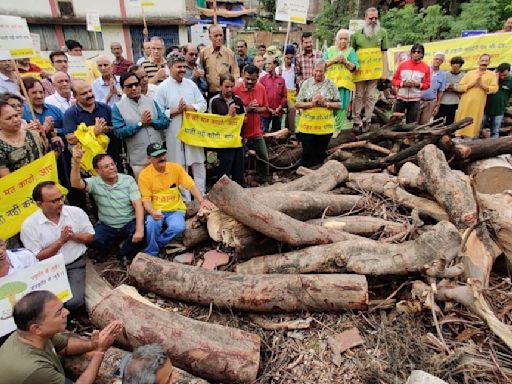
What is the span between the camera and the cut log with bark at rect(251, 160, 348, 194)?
5.31 m

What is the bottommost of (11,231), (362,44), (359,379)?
(359,379)

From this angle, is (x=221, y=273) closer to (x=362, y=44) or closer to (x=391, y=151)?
(x=391, y=151)

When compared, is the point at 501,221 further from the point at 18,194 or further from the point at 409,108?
the point at 18,194

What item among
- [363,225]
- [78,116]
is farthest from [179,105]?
[363,225]

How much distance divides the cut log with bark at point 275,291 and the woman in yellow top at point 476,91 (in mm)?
5942

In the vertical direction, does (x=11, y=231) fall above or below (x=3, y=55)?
below

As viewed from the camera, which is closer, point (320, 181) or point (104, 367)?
point (104, 367)

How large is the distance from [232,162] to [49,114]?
A: 269 centimetres

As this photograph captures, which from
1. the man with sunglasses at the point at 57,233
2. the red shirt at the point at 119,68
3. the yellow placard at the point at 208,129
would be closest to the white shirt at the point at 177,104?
the yellow placard at the point at 208,129

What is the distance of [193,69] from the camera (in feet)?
21.1

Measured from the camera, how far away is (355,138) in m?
7.18

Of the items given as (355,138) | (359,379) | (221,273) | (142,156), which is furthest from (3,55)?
(355,138)

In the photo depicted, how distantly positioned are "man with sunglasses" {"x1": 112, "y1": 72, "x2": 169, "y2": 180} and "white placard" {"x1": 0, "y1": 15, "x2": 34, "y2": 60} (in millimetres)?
1277

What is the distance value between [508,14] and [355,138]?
38.7 ft
